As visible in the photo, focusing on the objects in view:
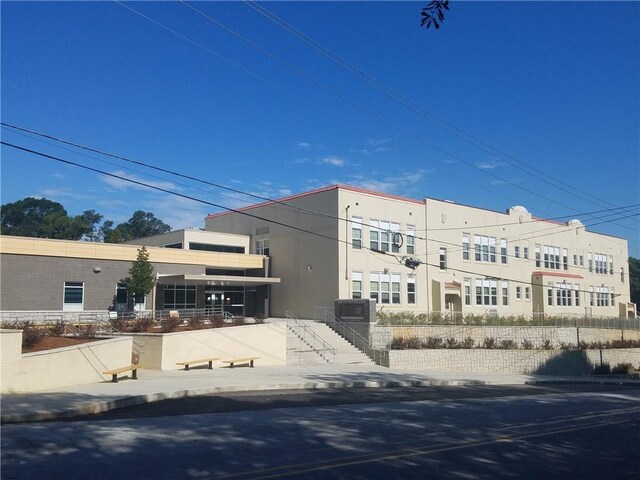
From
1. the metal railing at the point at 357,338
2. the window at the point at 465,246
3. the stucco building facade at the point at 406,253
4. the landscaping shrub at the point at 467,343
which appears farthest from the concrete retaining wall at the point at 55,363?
the window at the point at 465,246

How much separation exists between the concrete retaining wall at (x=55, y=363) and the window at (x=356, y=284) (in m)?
17.8

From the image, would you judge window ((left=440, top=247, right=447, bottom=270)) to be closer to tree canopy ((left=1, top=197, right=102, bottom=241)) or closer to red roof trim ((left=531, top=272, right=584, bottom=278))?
red roof trim ((left=531, top=272, right=584, bottom=278))

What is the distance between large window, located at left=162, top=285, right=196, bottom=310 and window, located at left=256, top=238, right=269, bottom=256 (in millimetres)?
5779

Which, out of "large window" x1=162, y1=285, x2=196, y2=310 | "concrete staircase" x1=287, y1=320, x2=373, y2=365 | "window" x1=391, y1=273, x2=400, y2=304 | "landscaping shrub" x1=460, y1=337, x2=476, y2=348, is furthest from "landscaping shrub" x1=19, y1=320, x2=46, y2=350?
"window" x1=391, y1=273, x2=400, y2=304

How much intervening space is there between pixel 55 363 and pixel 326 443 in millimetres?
9201

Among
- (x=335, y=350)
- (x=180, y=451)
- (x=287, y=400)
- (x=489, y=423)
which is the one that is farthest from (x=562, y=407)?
(x=335, y=350)

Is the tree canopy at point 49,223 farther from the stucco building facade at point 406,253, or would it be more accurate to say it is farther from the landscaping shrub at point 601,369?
the landscaping shrub at point 601,369

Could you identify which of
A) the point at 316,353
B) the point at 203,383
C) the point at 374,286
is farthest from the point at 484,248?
the point at 203,383

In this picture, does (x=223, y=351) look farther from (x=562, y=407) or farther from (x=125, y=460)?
(x=125, y=460)

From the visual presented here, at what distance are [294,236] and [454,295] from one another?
40.5ft

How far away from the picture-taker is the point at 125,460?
8.11 m

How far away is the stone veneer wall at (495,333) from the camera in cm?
2911

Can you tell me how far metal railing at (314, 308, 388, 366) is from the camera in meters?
27.8

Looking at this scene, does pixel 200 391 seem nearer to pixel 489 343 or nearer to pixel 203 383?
pixel 203 383
